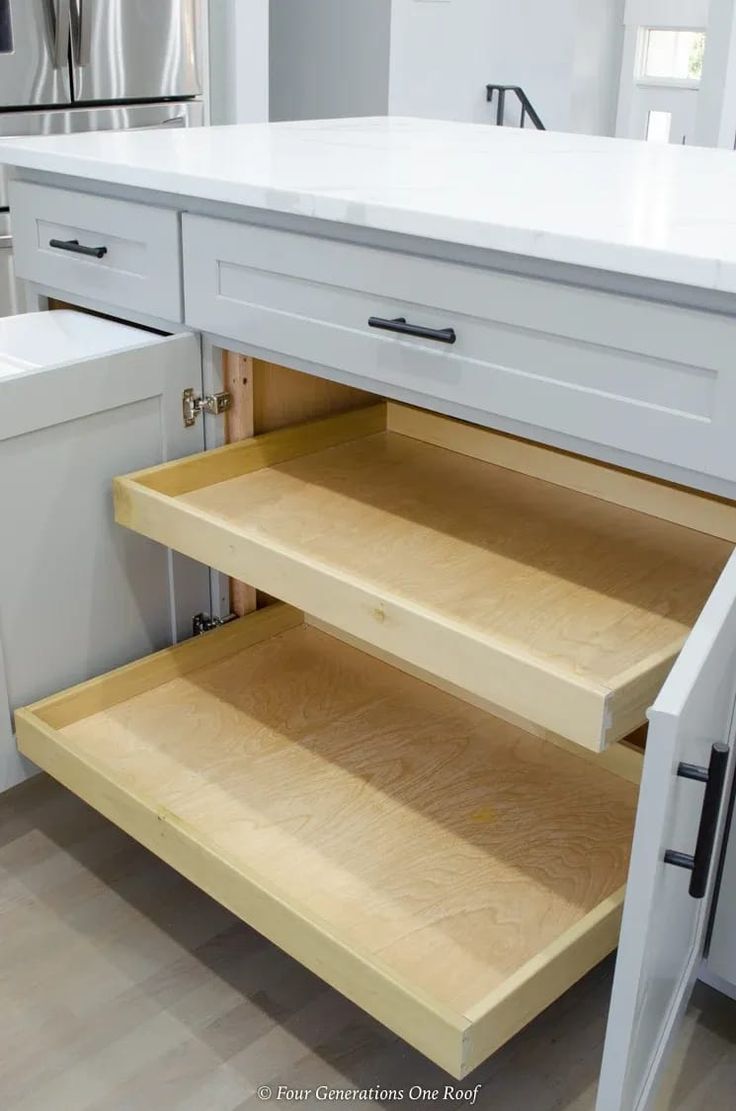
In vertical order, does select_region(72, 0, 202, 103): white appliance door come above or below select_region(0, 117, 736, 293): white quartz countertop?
above

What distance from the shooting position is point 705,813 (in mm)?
892

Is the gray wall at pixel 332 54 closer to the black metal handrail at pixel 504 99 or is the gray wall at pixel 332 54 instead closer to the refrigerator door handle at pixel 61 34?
the black metal handrail at pixel 504 99

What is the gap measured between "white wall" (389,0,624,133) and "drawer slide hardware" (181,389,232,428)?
11.4 ft

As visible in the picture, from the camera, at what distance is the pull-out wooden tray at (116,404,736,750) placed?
1148mm

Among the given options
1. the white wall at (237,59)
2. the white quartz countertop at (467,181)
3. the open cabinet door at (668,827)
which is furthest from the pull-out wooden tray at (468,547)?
the white wall at (237,59)

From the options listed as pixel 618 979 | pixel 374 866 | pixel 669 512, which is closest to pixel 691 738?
pixel 618 979

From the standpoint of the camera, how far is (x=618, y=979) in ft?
2.95

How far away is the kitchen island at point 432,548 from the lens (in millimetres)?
1059

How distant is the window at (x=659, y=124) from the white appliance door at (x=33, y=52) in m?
5.68

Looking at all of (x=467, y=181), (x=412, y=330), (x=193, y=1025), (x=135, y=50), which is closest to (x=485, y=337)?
(x=412, y=330)

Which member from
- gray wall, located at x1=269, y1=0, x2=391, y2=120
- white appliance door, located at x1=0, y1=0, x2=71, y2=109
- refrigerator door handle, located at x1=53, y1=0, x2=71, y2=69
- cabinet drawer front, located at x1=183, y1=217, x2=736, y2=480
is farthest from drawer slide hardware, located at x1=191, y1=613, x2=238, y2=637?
gray wall, located at x1=269, y1=0, x2=391, y2=120

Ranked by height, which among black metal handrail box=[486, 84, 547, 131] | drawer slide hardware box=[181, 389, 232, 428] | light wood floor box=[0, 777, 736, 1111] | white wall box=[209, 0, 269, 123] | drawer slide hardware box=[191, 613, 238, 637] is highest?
white wall box=[209, 0, 269, 123]

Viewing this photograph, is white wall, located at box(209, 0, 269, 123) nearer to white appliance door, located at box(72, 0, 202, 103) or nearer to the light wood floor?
white appliance door, located at box(72, 0, 202, 103)

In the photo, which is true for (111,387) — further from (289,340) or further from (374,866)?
(374,866)
